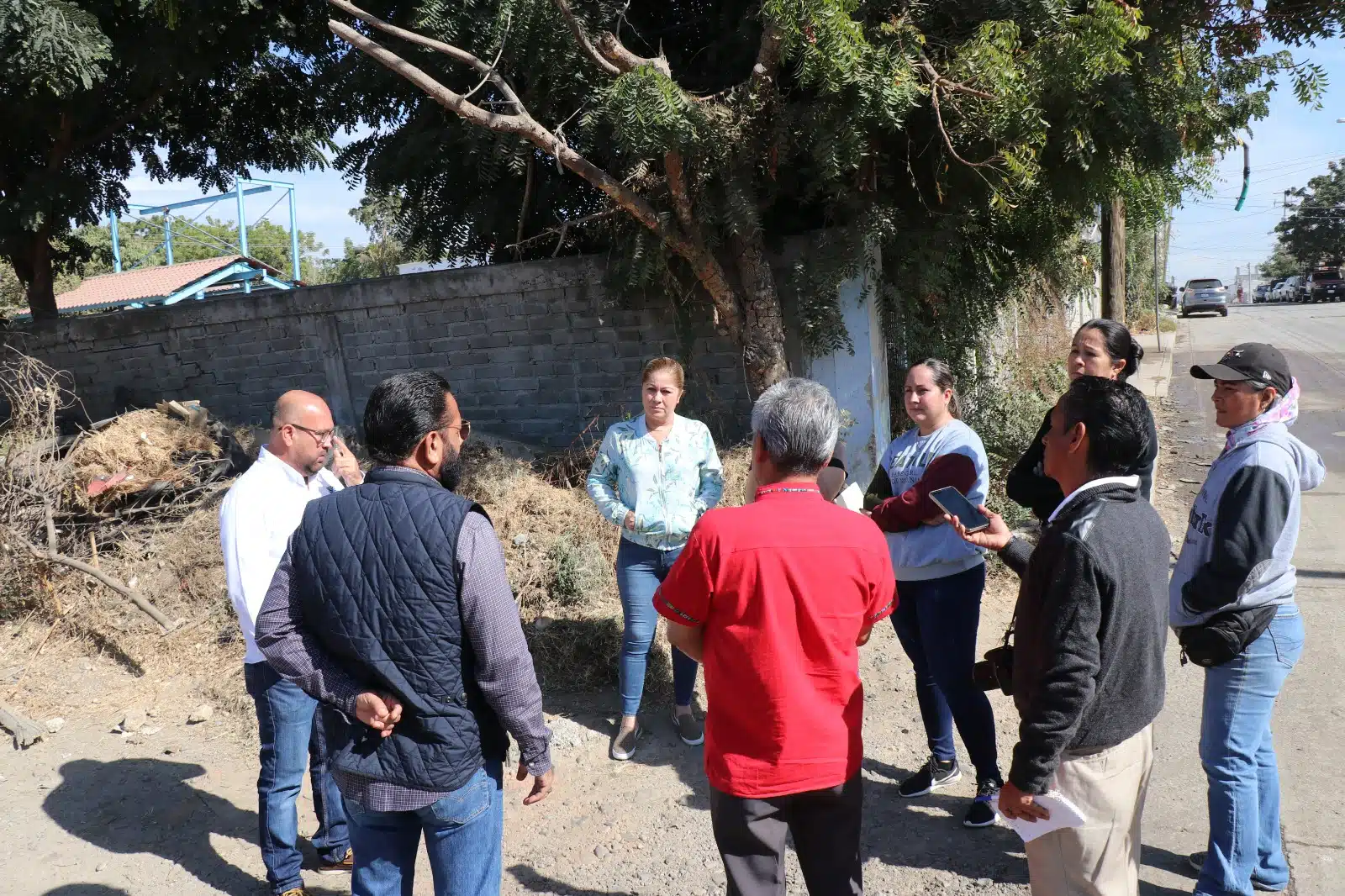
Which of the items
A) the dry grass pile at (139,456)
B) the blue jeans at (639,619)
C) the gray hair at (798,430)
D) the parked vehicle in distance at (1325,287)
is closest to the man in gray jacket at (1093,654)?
the gray hair at (798,430)

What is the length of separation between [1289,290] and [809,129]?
63252 mm

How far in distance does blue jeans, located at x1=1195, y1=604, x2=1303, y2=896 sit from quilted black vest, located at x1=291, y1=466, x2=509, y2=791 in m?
2.26

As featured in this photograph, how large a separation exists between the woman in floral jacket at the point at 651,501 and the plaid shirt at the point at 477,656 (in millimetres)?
1936

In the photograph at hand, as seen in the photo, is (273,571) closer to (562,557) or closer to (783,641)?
(783,641)

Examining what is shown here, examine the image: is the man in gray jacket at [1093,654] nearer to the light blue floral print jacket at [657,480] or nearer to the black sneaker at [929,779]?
the black sneaker at [929,779]

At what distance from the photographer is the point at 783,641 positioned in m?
2.30

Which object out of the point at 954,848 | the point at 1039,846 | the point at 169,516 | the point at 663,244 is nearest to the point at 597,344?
the point at 663,244

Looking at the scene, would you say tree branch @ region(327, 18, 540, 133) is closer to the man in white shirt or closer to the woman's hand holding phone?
the man in white shirt

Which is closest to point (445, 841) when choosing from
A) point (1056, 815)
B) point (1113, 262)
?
point (1056, 815)

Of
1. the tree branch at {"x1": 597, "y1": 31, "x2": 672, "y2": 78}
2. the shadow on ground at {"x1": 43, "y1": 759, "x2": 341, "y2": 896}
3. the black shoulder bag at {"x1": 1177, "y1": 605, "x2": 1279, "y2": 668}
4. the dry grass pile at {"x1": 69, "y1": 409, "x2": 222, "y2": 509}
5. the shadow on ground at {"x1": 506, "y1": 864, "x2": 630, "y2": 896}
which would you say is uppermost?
the tree branch at {"x1": 597, "y1": 31, "x2": 672, "y2": 78}

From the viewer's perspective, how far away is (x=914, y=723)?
4.60 m

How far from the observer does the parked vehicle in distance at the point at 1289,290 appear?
182ft

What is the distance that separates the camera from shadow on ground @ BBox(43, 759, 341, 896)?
3744 millimetres

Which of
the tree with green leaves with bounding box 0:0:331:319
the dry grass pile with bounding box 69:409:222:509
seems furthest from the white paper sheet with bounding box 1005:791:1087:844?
the tree with green leaves with bounding box 0:0:331:319
